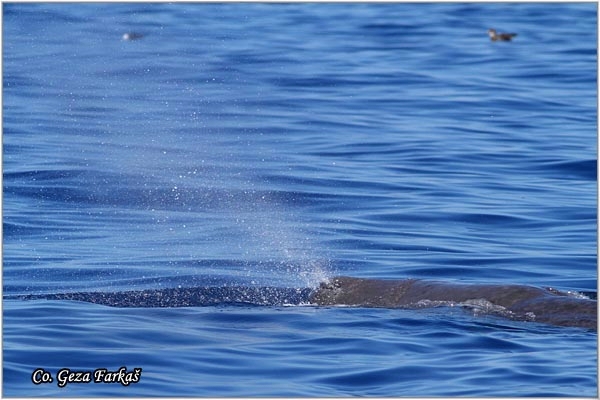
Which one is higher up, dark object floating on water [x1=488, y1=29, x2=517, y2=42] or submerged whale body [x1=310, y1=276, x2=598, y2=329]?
submerged whale body [x1=310, y1=276, x2=598, y2=329]

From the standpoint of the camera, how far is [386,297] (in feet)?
35.8

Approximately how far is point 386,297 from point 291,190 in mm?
6158

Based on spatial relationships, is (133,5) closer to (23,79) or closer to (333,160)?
(23,79)

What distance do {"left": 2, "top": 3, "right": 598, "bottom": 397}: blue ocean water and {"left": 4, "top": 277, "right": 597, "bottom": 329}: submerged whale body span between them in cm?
24

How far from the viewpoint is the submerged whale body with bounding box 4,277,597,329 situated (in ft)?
32.8

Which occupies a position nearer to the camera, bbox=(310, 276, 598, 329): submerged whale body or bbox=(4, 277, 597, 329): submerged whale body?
bbox=(310, 276, 598, 329): submerged whale body

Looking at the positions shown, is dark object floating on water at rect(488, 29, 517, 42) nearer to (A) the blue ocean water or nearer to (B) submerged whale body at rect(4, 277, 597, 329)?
(A) the blue ocean water

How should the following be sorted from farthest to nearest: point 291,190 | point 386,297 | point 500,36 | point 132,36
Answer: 1. point 500,36
2. point 132,36
3. point 291,190
4. point 386,297

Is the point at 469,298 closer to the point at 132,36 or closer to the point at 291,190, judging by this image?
the point at 291,190

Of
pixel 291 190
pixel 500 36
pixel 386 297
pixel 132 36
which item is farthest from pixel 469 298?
pixel 132 36

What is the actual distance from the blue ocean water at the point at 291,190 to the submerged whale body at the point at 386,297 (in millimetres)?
237

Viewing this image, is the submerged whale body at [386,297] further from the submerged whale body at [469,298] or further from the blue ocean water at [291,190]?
the blue ocean water at [291,190]

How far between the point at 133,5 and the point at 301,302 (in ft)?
81.2

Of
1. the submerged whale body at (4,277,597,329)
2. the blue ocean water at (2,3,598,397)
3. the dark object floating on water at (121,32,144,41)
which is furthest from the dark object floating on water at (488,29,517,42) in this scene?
the submerged whale body at (4,277,597,329)
